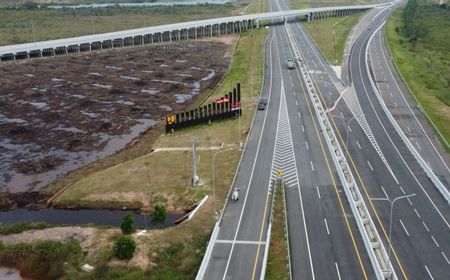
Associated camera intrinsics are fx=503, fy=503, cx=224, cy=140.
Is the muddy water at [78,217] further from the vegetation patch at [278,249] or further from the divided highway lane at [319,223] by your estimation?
the divided highway lane at [319,223]

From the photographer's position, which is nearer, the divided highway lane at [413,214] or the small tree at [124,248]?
the divided highway lane at [413,214]

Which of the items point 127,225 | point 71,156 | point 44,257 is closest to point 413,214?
point 127,225

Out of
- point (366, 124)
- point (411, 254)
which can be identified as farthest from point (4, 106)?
point (411, 254)

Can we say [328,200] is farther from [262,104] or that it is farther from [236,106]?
[262,104]

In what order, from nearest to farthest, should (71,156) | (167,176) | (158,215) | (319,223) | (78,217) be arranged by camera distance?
(319,223), (158,215), (78,217), (167,176), (71,156)

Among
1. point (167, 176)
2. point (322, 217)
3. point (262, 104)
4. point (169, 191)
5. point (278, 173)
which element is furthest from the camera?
point (262, 104)

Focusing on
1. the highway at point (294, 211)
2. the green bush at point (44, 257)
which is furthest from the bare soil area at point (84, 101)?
the highway at point (294, 211)
